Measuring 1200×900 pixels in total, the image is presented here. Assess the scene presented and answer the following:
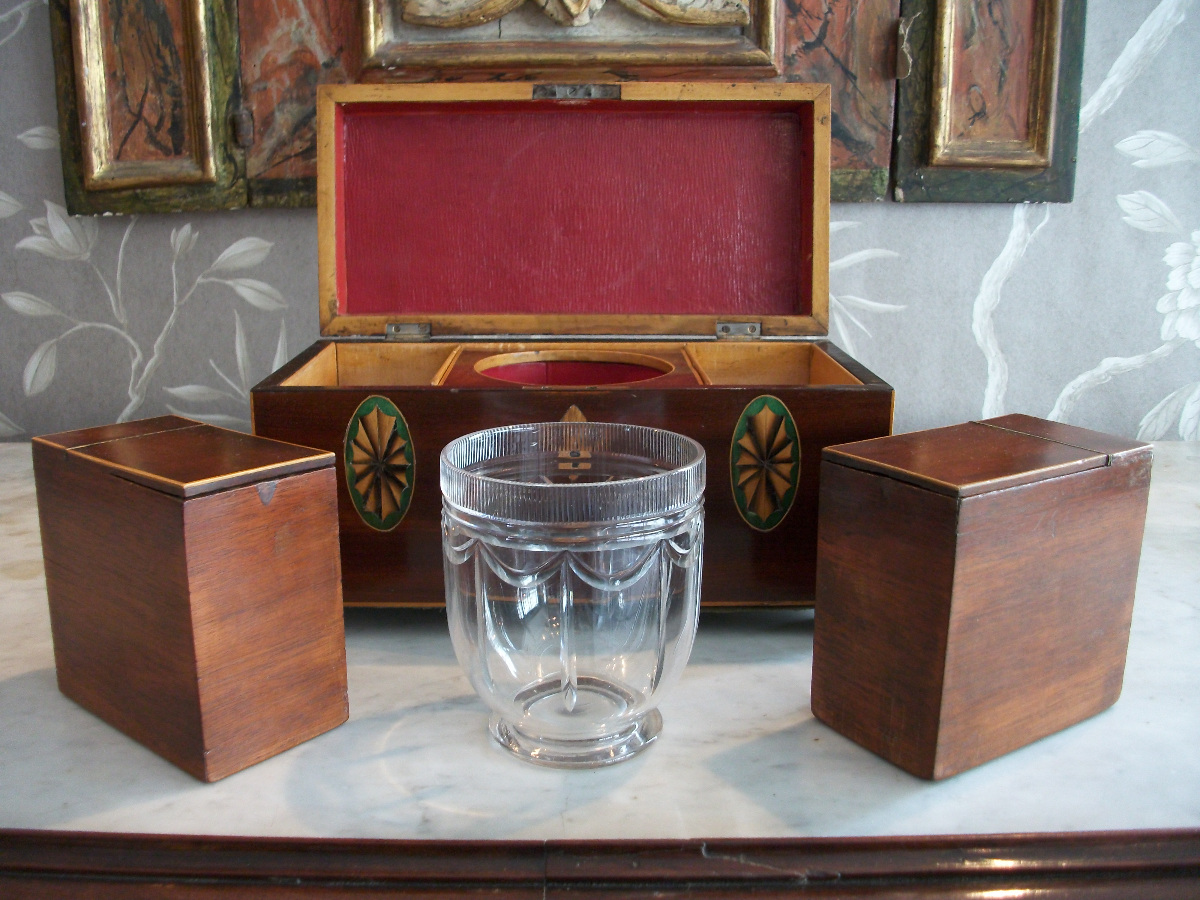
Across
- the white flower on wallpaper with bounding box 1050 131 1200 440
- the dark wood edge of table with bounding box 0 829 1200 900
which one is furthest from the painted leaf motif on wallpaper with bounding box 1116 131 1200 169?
the dark wood edge of table with bounding box 0 829 1200 900

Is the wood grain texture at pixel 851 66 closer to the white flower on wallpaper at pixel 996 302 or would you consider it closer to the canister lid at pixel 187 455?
the white flower on wallpaper at pixel 996 302

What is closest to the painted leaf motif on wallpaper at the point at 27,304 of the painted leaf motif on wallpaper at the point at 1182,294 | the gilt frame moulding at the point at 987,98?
the gilt frame moulding at the point at 987,98

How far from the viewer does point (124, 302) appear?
1.38m

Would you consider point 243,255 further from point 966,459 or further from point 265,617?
point 966,459

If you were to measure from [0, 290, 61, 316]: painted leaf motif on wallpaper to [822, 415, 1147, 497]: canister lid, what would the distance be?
3.90 feet

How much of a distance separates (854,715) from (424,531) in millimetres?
376

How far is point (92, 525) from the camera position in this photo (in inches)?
26.6

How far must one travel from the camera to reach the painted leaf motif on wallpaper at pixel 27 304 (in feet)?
4.56

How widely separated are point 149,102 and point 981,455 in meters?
1.11

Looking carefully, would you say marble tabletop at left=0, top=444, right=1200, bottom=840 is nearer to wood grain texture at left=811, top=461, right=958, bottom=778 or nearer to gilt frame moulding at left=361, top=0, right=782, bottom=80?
wood grain texture at left=811, top=461, right=958, bottom=778

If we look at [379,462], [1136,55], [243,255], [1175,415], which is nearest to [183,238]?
[243,255]

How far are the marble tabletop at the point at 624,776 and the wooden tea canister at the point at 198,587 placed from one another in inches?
1.0

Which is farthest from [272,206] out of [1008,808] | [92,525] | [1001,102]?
[1008,808]

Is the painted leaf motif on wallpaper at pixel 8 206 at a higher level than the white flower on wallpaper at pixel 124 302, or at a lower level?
higher
